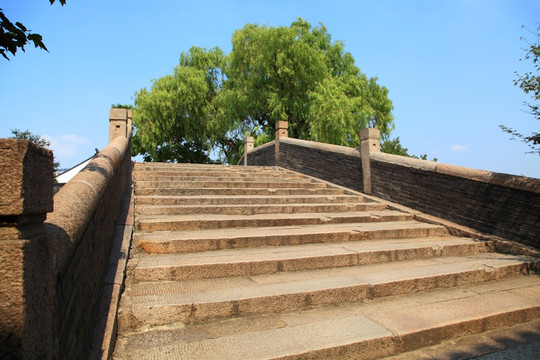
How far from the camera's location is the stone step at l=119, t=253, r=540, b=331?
288cm

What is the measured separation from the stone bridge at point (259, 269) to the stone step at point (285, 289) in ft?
0.05

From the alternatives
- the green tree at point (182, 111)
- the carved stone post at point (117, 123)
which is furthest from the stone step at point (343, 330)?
the green tree at point (182, 111)

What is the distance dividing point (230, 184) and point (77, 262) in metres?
5.80

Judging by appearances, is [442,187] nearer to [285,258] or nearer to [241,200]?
[241,200]

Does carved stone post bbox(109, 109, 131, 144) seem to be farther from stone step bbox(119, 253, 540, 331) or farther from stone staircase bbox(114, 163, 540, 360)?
stone step bbox(119, 253, 540, 331)

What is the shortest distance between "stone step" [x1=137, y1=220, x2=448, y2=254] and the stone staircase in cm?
2

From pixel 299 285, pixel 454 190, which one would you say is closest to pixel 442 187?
pixel 454 190

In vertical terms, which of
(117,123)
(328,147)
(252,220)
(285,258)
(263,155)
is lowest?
(285,258)

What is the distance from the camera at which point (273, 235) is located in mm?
4676

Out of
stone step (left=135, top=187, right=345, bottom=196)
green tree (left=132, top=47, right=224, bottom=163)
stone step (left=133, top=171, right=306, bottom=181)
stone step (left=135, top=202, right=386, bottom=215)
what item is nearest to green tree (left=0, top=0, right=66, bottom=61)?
stone step (left=135, top=202, right=386, bottom=215)

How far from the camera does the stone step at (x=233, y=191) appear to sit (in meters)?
6.44

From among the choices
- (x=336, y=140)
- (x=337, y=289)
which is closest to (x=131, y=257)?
(x=337, y=289)

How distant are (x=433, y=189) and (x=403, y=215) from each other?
2.56 ft

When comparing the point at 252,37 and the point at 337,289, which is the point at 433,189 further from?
the point at 252,37
